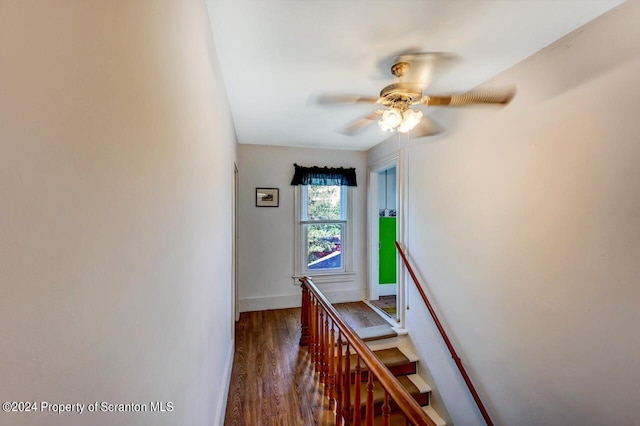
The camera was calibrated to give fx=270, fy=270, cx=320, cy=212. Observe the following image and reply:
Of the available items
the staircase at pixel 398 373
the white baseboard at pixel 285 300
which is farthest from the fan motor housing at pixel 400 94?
the white baseboard at pixel 285 300

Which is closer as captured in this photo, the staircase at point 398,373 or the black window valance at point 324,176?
the staircase at point 398,373

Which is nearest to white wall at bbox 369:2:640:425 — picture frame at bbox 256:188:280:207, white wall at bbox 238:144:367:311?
white wall at bbox 238:144:367:311

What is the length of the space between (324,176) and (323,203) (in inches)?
17.7

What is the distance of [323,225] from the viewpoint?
4.39 m

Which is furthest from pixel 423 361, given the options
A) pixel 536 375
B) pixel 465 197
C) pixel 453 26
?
Result: pixel 453 26

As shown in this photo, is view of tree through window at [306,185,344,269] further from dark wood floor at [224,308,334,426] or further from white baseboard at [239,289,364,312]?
dark wood floor at [224,308,334,426]

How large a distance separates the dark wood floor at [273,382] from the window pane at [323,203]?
1.68 metres

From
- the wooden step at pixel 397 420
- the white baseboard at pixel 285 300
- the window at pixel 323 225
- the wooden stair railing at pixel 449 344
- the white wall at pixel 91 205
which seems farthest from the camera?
the window at pixel 323 225

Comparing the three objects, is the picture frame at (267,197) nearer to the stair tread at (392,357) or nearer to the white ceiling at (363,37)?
the white ceiling at (363,37)

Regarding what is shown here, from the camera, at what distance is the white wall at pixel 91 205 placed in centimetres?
29

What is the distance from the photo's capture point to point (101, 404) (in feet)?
1.48

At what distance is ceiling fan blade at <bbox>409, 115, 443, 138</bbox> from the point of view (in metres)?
2.65

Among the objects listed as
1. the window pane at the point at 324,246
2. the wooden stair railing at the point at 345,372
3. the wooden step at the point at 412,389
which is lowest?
the wooden step at the point at 412,389

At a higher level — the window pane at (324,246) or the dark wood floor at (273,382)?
the window pane at (324,246)
